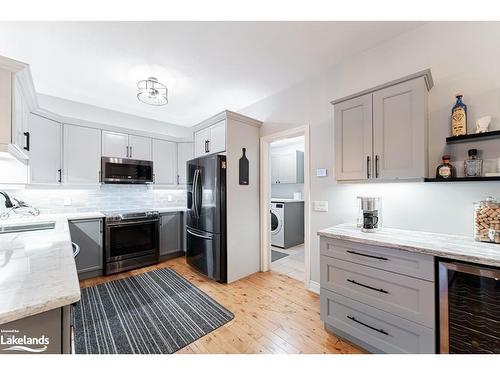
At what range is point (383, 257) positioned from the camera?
1.46m

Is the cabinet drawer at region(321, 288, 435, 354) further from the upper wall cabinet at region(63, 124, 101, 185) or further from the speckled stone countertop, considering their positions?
the upper wall cabinet at region(63, 124, 101, 185)

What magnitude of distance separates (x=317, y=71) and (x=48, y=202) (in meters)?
4.20

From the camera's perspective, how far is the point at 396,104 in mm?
1679

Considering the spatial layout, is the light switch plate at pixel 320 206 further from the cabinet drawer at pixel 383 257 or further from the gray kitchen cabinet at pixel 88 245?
the gray kitchen cabinet at pixel 88 245

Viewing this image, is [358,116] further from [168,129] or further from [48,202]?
[48,202]

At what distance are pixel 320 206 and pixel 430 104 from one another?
4.53 ft

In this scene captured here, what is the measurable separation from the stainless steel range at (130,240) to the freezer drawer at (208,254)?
2.50ft

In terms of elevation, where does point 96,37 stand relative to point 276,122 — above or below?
above

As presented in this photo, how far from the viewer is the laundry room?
12.1 feet

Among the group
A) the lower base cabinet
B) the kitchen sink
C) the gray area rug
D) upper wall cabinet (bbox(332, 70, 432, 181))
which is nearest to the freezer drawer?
the gray area rug

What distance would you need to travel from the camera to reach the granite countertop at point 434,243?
45.5 inches

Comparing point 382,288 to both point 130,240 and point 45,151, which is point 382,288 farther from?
point 45,151

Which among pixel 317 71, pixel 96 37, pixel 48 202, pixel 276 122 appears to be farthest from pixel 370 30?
pixel 48 202

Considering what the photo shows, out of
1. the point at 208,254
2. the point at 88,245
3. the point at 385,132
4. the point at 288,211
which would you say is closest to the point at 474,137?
the point at 385,132
